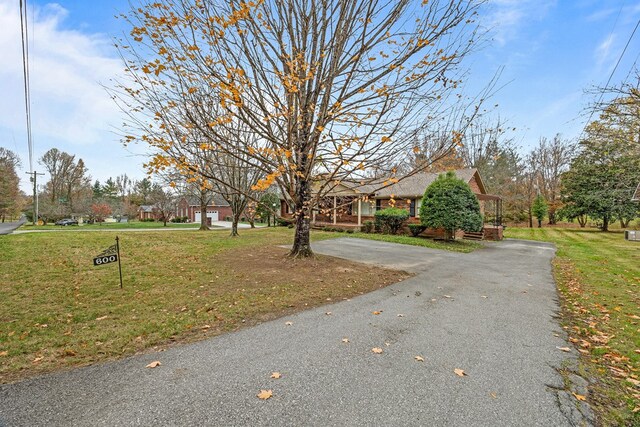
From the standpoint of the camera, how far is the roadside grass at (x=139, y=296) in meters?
3.41

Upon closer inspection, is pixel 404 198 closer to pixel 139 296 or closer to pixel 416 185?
pixel 416 185

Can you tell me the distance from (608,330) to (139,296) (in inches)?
304

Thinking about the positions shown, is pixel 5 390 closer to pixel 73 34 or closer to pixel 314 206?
pixel 314 206

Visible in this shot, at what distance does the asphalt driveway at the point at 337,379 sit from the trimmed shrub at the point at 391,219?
1319cm

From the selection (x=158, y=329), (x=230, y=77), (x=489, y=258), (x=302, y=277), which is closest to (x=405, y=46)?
(x=230, y=77)

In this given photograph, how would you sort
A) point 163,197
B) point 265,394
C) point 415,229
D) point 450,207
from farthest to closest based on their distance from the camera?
point 163,197 → point 415,229 → point 450,207 → point 265,394

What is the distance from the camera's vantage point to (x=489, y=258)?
11367 millimetres

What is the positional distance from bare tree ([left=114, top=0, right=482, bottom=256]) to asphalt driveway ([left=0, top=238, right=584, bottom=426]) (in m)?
3.29

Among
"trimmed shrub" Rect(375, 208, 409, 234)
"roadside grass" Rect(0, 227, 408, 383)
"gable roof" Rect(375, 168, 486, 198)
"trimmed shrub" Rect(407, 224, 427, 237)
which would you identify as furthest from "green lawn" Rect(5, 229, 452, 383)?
"gable roof" Rect(375, 168, 486, 198)

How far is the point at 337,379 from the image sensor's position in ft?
9.25

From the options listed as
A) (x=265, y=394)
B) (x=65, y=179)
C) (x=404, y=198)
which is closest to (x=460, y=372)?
(x=265, y=394)

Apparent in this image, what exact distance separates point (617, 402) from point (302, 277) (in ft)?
17.4

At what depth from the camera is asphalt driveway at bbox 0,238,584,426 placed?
229 cm

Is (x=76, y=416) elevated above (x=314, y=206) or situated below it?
below
